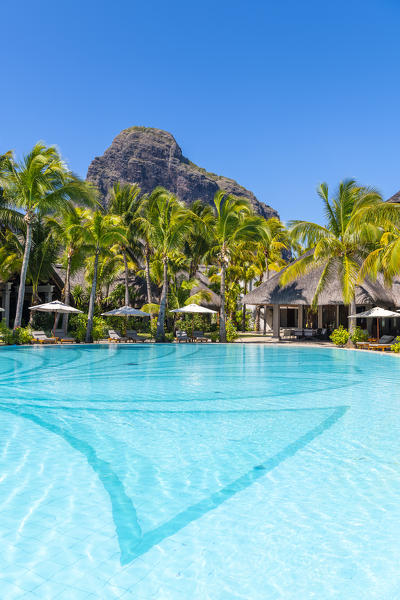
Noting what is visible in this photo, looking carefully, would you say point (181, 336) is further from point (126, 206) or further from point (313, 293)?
point (126, 206)

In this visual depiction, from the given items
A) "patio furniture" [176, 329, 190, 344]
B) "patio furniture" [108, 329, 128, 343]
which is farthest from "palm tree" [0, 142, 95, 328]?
"patio furniture" [176, 329, 190, 344]

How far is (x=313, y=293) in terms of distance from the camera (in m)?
24.3

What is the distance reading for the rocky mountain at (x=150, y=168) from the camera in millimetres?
93375

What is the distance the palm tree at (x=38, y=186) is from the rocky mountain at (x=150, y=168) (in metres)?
74.1

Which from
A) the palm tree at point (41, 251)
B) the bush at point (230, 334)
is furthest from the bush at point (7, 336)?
the bush at point (230, 334)

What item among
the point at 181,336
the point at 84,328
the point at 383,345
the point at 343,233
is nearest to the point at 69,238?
the point at 84,328

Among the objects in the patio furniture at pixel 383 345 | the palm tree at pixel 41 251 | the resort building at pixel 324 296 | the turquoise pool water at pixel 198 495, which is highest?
the palm tree at pixel 41 251

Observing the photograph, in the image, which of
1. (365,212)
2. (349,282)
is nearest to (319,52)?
(365,212)

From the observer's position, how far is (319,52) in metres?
15.9

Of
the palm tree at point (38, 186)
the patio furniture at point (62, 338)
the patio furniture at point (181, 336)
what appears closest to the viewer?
the palm tree at point (38, 186)

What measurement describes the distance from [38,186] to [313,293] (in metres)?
15.0

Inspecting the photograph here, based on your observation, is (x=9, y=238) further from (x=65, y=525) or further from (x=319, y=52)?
(x=65, y=525)

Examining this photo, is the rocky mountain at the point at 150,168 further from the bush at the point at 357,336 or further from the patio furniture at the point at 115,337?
the bush at the point at 357,336

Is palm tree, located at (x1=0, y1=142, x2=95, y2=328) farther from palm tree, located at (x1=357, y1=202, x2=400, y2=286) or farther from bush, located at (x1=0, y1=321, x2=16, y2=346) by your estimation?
palm tree, located at (x1=357, y1=202, x2=400, y2=286)
